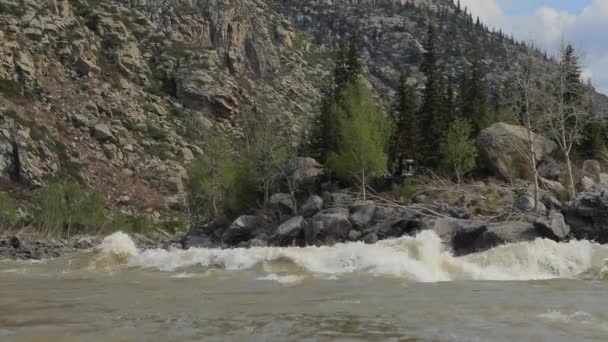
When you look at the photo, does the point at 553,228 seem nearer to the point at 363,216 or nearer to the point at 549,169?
the point at 363,216

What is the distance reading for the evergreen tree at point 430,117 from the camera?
162ft

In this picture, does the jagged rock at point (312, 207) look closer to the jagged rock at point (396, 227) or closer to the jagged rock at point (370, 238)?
the jagged rock at point (396, 227)

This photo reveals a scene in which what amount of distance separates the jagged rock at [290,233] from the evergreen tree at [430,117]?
1672cm

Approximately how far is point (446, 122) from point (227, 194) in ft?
71.1

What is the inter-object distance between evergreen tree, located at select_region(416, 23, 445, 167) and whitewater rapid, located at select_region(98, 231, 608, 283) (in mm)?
30580

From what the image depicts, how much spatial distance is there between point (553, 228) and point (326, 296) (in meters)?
14.8

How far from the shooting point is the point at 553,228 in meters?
23.0

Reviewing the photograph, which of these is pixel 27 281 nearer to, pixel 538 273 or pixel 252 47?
pixel 538 273

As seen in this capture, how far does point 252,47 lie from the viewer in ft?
467

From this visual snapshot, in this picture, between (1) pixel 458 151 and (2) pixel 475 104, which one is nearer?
(1) pixel 458 151

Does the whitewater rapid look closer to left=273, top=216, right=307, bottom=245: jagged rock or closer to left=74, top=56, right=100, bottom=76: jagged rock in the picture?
left=273, top=216, right=307, bottom=245: jagged rock

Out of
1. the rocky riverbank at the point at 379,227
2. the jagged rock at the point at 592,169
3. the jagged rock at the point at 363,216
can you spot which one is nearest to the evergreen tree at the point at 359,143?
the rocky riverbank at the point at 379,227

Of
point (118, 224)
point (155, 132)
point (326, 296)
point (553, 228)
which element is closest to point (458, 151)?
point (553, 228)

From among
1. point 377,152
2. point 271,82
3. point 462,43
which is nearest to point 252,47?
point 271,82
